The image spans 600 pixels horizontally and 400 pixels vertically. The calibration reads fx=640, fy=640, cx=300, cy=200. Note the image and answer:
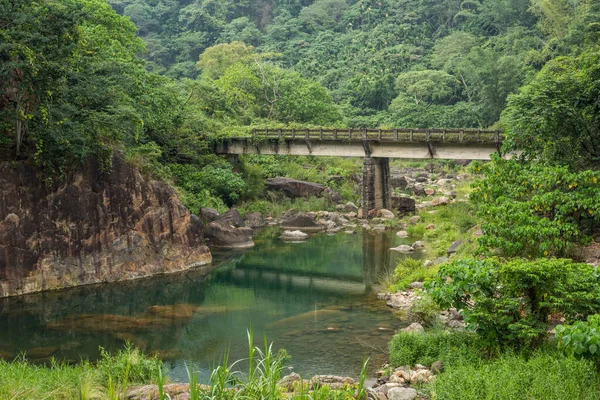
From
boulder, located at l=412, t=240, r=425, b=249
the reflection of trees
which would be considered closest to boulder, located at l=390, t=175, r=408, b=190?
the reflection of trees

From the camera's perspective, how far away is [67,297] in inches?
902

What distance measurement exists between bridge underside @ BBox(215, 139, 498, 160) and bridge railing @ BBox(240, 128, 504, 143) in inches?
19.8

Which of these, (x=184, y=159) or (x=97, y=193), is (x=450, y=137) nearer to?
(x=184, y=159)

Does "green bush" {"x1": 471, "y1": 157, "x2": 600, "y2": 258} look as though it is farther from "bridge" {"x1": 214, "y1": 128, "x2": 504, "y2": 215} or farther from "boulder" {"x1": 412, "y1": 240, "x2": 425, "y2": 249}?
"bridge" {"x1": 214, "y1": 128, "x2": 504, "y2": 215}

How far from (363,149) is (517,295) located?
30.0m

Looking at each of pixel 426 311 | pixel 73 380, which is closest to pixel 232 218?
pixel 426 311

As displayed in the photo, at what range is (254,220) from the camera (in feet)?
131

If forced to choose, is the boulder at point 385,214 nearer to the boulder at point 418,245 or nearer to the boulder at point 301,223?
the boulder at point 301,223

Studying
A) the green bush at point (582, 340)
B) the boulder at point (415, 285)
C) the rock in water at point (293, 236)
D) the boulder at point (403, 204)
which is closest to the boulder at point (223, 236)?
the rock in water at point (293, 236)

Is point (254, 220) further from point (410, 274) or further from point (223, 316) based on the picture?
point (223, 316)

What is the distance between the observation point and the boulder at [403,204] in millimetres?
43219

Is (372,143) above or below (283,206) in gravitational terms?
above

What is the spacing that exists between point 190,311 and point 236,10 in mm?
101324

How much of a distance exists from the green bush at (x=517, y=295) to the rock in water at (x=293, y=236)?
23.2m
